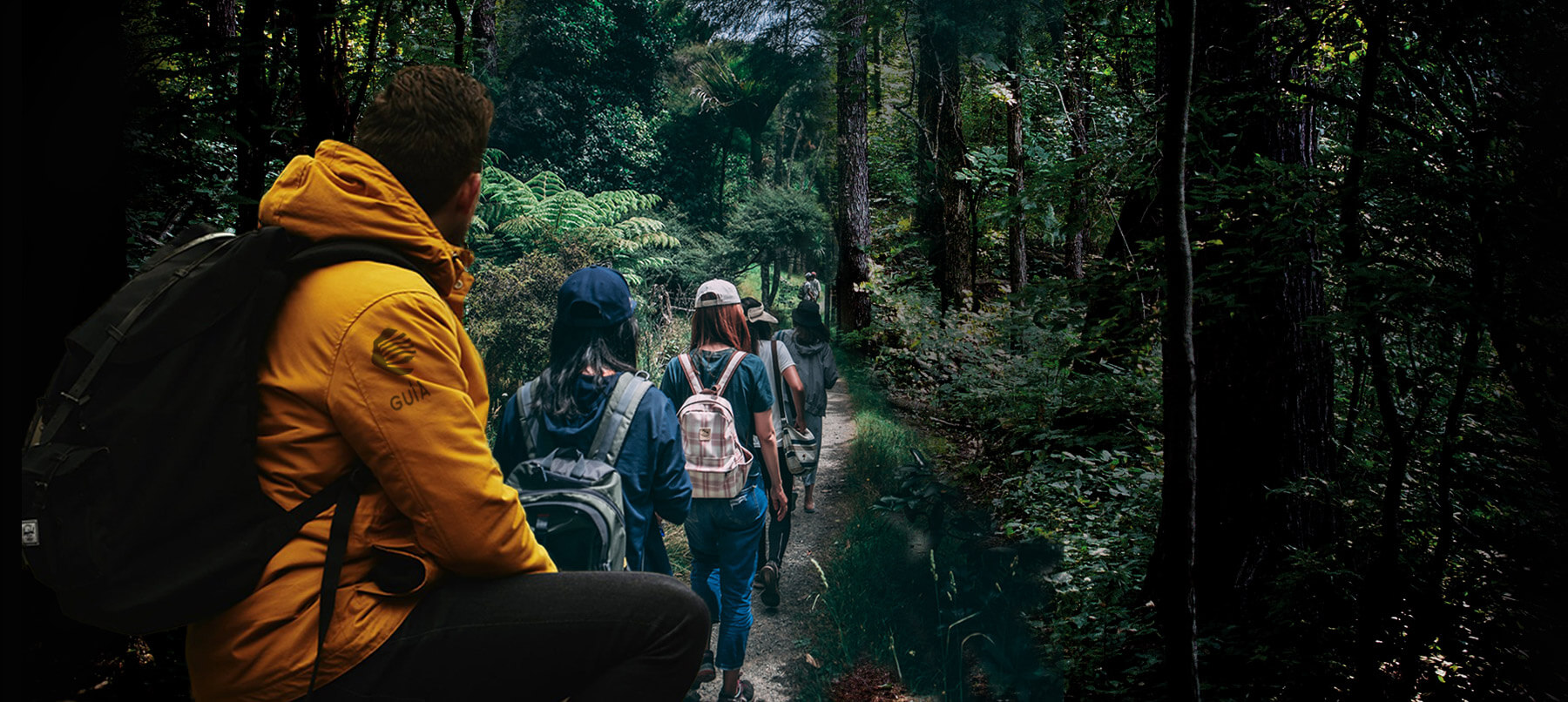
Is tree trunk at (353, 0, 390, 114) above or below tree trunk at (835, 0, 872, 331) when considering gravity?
above

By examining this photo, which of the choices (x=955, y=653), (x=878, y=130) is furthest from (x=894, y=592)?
(x=878, y=130)

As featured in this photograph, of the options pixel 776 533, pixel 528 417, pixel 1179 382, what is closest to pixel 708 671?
pixel 776 533

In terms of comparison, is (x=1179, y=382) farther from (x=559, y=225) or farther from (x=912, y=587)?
(x=559, y=225)

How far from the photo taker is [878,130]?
10.3 ft

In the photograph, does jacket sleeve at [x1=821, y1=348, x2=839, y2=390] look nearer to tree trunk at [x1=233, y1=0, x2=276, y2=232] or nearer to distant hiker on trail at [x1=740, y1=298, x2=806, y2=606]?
distant hiker on trail at [x1=740, y1=298, x2=806, y2=606]

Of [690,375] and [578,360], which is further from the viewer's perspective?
[690,375]

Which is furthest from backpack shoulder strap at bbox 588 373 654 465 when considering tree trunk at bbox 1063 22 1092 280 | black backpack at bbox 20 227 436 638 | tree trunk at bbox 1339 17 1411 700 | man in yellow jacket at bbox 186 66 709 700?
tree trunk at bbox 1339 17 1411 700

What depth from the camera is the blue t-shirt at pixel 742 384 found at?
8.37 feet

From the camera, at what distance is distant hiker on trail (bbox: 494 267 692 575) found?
7.55 feet

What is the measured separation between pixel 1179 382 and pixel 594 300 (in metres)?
2.03

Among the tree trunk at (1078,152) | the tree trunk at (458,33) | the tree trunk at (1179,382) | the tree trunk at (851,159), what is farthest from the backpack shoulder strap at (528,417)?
the tree trunk at (1078,152)

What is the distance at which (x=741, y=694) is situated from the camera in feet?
8.31

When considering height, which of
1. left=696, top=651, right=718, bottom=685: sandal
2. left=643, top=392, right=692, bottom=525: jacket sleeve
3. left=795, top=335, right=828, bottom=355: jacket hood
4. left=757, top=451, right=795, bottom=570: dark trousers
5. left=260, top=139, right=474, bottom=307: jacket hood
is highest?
left=260, top=139, right=474, bottom=307: jacket hood

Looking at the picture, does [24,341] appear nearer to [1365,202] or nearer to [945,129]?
[945,129]
